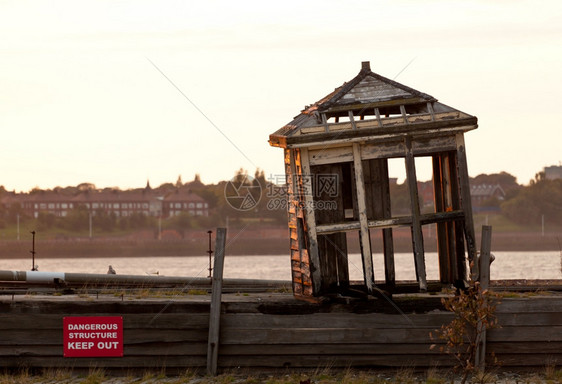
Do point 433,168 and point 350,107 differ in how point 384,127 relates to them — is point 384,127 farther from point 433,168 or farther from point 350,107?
point 433,168

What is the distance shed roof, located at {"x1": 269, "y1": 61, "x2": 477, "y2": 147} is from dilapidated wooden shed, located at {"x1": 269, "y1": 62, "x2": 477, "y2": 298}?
0.02 m

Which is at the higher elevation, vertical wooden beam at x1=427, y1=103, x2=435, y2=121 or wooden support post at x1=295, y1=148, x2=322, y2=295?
vertical wooden beam at x1=427, y1=103, x2=435, y2=121

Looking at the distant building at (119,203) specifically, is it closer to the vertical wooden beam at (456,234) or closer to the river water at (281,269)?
the river water at (281,269)

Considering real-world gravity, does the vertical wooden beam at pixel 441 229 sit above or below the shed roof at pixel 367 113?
below

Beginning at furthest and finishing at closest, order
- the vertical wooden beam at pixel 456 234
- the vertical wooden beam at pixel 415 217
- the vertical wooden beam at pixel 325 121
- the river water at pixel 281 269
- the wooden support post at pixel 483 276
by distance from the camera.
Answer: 1. the river water at pixel 281 269
2. the vertical wooden beam at pixel 456 234
3. the vertical wooden beam at pixel 415 217
4. the vertical wooden beam at pixel 325 121
5. the wooden support post at pixel 483 276

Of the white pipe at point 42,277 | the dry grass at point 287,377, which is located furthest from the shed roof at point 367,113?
the white pipe at point 42,277

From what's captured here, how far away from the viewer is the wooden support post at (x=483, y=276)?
15.1m

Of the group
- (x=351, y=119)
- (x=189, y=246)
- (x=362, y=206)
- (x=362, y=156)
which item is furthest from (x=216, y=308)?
(x=189, y=246)

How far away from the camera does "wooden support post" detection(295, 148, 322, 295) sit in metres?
16.0

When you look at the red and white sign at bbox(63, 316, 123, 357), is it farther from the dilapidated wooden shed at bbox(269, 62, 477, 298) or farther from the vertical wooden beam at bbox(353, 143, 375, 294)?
the vertical wooden beam at bbox(353, 143, 375, 294)

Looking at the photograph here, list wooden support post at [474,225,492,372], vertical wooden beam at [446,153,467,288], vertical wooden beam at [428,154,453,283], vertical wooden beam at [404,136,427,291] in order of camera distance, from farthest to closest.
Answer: vertical wooden beam at [428,154,453,283] < vertical wooden beam at [446,153,467,288] < vertical wooden beam at [404,136,427,291] < wooden support post at [474,225,492,372]

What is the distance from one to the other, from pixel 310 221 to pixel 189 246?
14677 cm

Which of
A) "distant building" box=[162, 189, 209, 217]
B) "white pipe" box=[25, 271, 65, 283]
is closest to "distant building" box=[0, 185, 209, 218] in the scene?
"distant building" box=[162, 189, 209, 217]

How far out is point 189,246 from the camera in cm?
16150
